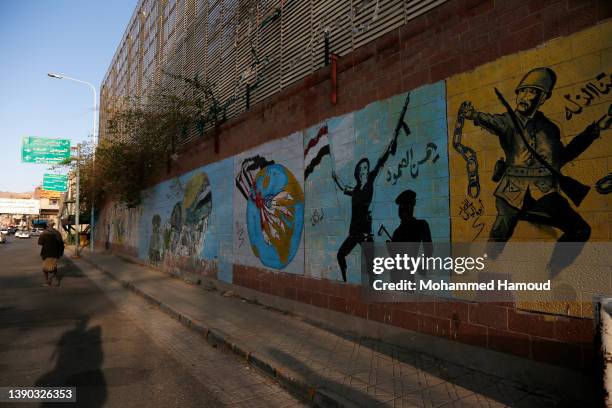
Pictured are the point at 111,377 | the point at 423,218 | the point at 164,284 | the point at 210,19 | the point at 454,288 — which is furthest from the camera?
the point at 210,19

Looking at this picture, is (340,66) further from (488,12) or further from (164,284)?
(164,284)

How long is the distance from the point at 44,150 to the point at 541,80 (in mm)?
26755

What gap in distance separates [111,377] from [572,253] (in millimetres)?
5031

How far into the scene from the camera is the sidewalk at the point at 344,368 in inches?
145

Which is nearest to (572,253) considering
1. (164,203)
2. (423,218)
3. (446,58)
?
(423,218)

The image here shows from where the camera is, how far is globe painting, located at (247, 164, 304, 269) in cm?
748

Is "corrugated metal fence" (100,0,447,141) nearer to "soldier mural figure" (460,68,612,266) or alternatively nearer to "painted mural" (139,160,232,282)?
"soldier mural figure" (460,68,612,266)

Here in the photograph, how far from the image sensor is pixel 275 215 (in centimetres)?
807

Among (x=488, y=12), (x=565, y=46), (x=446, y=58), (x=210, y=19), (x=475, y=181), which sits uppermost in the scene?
(x=210, y=19)

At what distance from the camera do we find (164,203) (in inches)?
576

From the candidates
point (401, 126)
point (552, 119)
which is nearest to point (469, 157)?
point (552, 119)

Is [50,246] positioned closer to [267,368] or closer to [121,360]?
[121,360]

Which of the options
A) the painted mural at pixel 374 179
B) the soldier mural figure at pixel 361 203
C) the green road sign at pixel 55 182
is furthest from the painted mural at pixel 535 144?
the green road sign at pixel 55 182

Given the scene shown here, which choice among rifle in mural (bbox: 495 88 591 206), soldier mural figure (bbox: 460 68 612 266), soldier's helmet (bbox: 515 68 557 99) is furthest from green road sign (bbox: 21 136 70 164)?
rifle in mural (bbox: 495 88 591 206)
